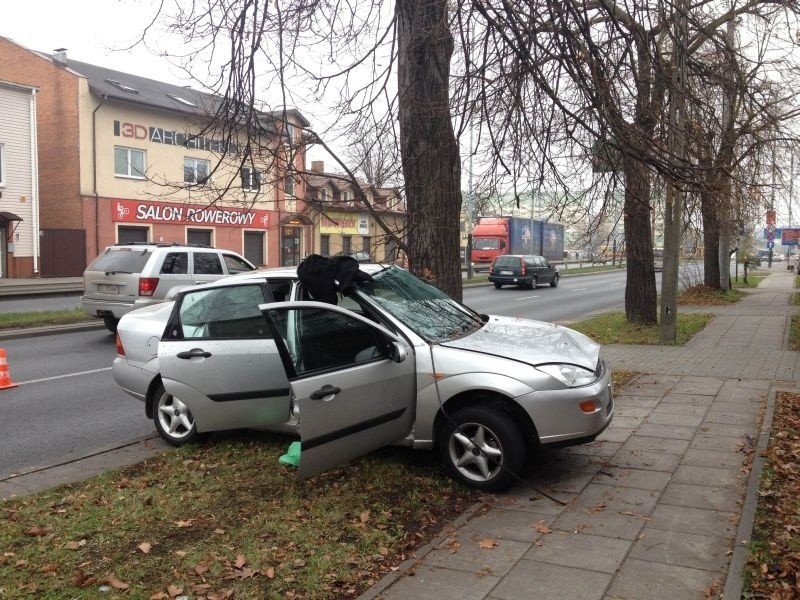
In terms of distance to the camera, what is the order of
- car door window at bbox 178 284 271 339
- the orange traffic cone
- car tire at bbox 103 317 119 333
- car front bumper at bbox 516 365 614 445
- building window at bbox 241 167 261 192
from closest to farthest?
car front bumper at bbox 516 365 614 445 < car door window at bbox 178 284 271 339 < building window at bbox 241 167 261 192 < the orange traffic cone < car tire at bbox 103 317 119 333

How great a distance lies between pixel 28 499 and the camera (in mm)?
5008

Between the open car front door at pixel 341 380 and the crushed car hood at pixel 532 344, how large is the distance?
0.55m

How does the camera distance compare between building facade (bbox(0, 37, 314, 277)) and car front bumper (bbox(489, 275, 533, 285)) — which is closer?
building facade (bbox(0, 37, 314, 277))

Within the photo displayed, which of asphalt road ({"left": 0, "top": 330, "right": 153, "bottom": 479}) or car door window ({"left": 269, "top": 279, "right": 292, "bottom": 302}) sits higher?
car door window ({"left": 269, "top": 279, "right": 292, "bottom": 302})

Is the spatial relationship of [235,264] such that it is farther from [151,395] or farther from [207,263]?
[151,395]

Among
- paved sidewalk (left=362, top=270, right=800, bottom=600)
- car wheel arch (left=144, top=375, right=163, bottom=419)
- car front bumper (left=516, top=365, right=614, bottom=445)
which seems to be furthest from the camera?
car wheel arch (left=144, top=375, right=163, bottom=419)

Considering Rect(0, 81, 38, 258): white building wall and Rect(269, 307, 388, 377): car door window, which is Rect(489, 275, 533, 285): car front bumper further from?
Rect(269, 307, 388, 377): car door window

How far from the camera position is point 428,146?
23.4 feet

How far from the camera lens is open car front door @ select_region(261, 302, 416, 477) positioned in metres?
4.32

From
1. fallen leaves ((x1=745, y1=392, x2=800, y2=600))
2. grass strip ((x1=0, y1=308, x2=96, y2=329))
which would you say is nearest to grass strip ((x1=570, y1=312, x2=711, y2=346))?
fallen leaves ((x1=745, y1=392, x2=800, y2=600))

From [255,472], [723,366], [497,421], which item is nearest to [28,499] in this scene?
[255,472]

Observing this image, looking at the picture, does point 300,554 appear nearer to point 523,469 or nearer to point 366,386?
point 366,386

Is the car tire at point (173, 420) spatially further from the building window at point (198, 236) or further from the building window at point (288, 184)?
the building window at point (198, 236)

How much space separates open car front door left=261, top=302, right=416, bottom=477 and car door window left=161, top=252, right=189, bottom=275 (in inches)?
386
